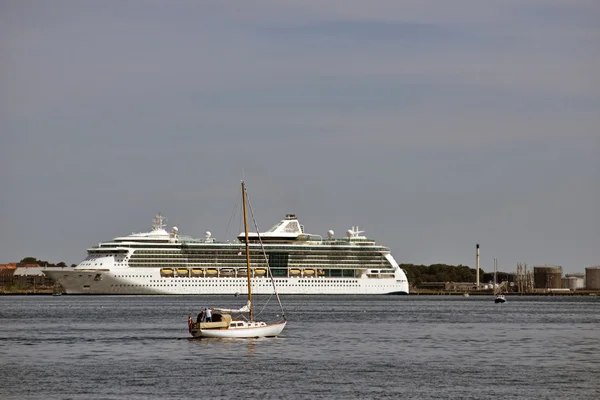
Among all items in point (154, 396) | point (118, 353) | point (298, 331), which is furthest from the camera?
point (298, 331)

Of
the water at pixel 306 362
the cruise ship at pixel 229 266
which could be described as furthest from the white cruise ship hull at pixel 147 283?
the water at pixel 306 362

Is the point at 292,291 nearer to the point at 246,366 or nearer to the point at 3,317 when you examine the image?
the point at 3,317

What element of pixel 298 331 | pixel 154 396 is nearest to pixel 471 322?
pixel 298 331

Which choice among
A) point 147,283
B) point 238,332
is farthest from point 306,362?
point 147,283

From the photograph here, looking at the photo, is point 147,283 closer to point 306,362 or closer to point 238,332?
point 238,332

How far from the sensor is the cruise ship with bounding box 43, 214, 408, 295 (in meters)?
153

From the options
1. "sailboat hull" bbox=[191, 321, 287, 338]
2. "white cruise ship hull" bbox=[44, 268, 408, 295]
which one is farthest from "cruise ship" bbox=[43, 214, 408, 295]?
"sailboat hull" bbox=[191, 321, 287, 338]

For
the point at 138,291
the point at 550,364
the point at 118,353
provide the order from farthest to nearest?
the point at 138,291, the point at 118,353, the point at 550,364

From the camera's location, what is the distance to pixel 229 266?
15775cm

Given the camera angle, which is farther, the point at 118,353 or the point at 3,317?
the point at 3,317

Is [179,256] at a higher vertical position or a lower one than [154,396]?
higher

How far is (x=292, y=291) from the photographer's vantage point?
161 m

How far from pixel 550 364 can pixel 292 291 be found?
111 meters

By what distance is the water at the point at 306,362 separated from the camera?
136 feet
